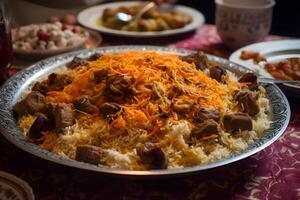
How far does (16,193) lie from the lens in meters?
0.93

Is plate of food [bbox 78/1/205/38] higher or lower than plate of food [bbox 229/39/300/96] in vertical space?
lower

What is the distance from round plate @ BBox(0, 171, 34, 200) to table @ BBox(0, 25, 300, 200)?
0.38ft

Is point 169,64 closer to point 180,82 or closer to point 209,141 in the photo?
point 180,82

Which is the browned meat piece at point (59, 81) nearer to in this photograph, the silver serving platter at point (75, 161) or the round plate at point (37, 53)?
the silver serving platter at point (75, 161)

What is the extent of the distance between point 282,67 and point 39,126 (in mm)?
1055

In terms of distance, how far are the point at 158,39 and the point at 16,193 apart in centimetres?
158

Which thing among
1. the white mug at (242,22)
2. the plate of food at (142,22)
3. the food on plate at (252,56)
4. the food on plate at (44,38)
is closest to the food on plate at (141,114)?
the food on plate at (252,56)

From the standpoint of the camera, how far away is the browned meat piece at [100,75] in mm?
1343

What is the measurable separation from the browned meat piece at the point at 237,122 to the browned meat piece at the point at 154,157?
0.90 ft

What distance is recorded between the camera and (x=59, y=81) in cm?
141

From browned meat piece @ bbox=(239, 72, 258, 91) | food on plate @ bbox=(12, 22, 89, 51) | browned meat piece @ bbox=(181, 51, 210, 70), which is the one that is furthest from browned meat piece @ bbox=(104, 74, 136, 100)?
food on plate @ bbox=(12, 22, 89, 51)

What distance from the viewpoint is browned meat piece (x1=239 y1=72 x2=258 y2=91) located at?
1487 mm

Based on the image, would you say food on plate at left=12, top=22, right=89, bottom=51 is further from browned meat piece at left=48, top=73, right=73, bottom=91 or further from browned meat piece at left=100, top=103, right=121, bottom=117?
browned meat piece at left=100, top=103, right=121, bottom=117

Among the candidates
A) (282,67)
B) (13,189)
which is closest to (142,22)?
(282,67)
